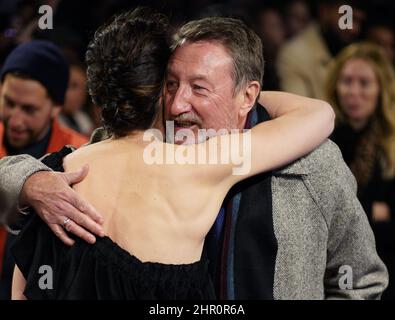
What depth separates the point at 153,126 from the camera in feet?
6.50

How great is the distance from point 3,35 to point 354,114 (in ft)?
5.00

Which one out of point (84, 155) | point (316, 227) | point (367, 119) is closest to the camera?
point (84, 155)

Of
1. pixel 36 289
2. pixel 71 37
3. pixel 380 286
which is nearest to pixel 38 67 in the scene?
pixel 71 37

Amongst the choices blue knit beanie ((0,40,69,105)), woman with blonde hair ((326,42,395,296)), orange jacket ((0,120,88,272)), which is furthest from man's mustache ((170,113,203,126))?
woman with blonde hair ((326,42,395,296))

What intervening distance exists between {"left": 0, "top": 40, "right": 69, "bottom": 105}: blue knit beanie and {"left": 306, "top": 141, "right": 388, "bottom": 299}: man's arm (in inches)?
49.8

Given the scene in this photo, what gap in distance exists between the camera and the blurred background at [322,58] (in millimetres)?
3504

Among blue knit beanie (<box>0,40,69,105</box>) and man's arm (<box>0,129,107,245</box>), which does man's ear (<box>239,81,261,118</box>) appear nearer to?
man's arm (<box>0,129,107,245</box>)

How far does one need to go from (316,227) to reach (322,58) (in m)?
2.17

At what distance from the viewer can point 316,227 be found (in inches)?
81.5

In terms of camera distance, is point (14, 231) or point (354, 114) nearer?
point (14, 231)

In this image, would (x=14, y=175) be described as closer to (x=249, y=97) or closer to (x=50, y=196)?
(x=50, y=196)

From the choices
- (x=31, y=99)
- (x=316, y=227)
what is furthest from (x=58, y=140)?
(x=316, y=227)

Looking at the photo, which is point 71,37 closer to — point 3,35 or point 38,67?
point 3,35

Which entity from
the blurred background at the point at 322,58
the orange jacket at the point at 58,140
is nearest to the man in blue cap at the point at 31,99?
the orange jacket at the point at 58,140
